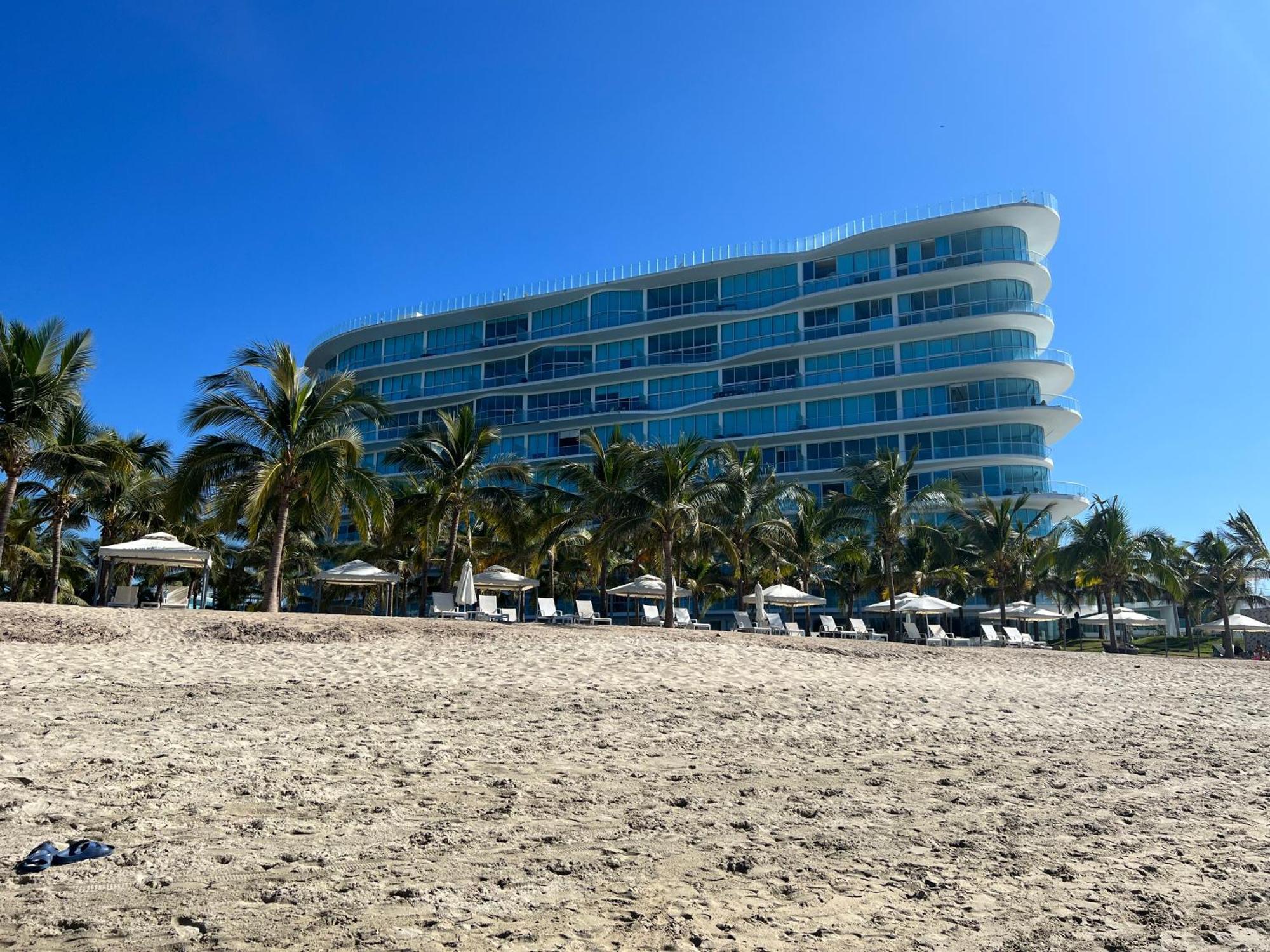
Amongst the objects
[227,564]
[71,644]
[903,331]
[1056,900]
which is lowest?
[1056,900]

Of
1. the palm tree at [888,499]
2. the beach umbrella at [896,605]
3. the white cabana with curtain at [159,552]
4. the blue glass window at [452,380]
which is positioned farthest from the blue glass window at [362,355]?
the white cabana with curtain at [159,552]

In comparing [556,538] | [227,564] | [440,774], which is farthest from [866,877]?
[227,564]

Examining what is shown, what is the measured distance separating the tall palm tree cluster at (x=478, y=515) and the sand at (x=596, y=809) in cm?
905

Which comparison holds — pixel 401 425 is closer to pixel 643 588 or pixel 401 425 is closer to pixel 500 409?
pixel 500 409

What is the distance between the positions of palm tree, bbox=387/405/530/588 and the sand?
15194mm

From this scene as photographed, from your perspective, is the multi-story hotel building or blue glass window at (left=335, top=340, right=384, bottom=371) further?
blue glass window at (left=335, top=340, right=384, bottom=371)

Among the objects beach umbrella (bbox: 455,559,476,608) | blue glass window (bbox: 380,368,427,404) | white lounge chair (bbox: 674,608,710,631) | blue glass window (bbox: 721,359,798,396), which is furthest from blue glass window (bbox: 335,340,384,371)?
beach umbrella (bbox: 455,559,476,608)

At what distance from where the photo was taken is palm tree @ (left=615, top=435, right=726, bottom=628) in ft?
85.4

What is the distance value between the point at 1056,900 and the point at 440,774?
430 centimetres

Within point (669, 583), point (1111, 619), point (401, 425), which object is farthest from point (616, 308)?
point (669, 583)

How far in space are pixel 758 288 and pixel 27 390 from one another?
42.8 metres

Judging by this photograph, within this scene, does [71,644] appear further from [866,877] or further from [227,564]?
[227,564]

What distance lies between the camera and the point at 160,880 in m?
5.06

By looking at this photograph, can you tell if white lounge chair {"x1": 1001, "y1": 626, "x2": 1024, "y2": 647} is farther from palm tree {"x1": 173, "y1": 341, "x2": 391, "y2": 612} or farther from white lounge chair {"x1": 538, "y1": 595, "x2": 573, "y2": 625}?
palm tree {"x1": 173, "y1": 341, "x2": 391, "y2": 612}
